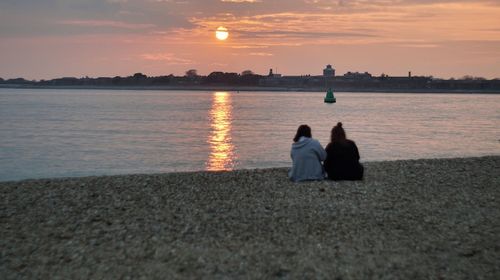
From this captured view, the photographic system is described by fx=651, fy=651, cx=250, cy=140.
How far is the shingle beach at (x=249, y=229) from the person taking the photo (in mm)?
7008

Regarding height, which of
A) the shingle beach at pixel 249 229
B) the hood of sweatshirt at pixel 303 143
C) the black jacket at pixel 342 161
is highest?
the hood of sweatshirt at pixel 303 143

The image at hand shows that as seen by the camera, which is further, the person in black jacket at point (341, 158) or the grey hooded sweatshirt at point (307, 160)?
the person in black jacket at point (341, 158)

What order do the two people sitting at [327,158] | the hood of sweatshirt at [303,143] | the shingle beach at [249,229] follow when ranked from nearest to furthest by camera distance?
1. the shingle beach at [249,229]
2. the hood of sweatshirt at [303,143]
3. the two people sitting at [327,158]

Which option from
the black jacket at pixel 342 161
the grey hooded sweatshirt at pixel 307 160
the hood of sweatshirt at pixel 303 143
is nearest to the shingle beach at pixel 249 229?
the black jacket at pixel 342 161

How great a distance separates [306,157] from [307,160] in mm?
88

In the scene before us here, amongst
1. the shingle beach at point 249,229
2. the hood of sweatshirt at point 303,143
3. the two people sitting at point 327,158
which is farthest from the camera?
the two people sitting at point 327,158

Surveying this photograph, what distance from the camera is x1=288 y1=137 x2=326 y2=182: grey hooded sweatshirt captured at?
11906 mm

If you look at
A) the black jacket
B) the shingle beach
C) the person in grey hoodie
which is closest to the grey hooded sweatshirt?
the person in grey hoodie

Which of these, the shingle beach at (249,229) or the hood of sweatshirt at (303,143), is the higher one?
the hood of sweatshirt at (303,143)

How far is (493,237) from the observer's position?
8.20 metres

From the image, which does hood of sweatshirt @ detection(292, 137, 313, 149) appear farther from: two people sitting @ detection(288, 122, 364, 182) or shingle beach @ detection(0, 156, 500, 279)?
shingle beach @ detection(0, 156, 500, 279)

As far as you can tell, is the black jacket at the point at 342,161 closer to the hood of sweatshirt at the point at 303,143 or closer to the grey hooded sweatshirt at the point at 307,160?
the grey hooded sweatshirt at the point at 307,160

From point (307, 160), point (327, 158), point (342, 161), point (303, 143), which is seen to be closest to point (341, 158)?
point (342, 161)

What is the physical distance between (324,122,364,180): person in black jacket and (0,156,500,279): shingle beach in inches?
13.0
